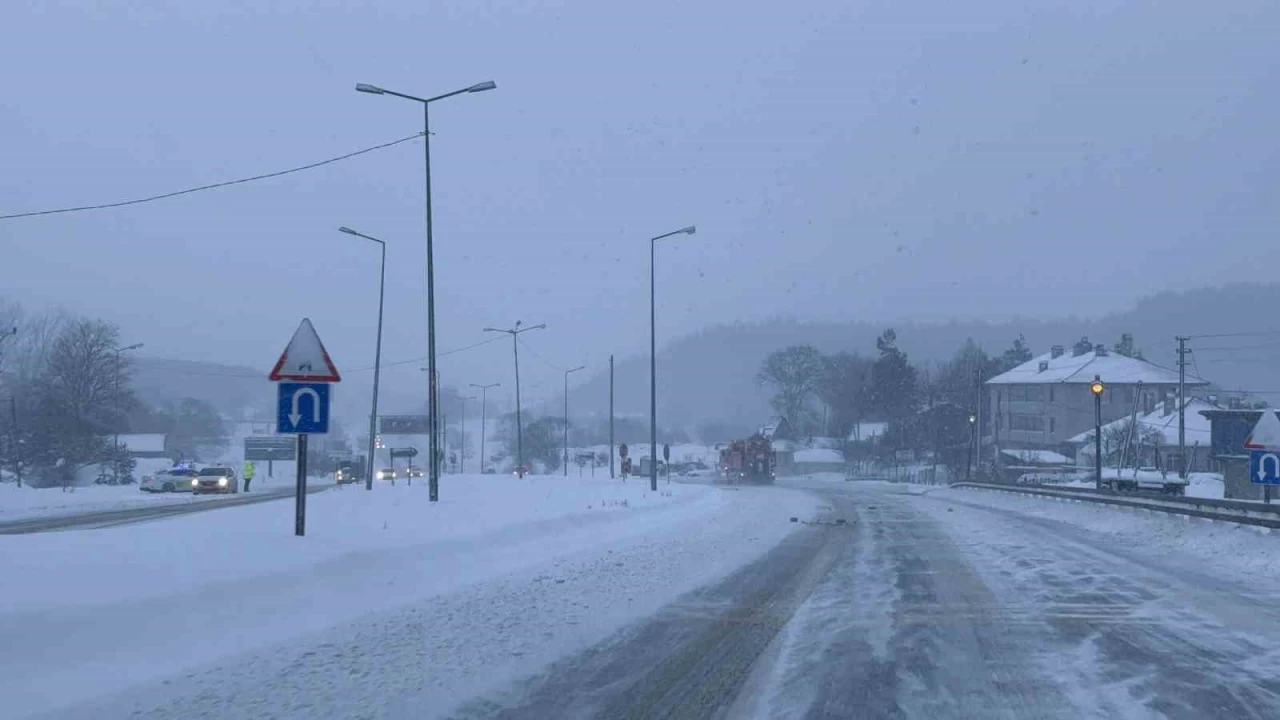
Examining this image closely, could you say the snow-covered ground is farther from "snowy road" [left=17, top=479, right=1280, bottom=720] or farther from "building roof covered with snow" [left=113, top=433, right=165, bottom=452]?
"building roof covered with snow" [left=113, top=433, right=165, bottom=452]

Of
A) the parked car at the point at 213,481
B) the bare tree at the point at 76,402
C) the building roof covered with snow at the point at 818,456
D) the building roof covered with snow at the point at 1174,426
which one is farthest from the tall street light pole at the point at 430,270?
the building roof covered with snow at the point at 818,456

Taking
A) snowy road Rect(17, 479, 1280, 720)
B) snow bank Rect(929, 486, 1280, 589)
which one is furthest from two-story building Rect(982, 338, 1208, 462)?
snowy road Rect(17, 479, 1280, 720)

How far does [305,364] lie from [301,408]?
0.55 metres

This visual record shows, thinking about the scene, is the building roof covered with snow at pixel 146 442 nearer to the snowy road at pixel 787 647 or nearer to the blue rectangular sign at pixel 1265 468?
the snowy road at pixel 787 647

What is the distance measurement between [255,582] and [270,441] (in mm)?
87782

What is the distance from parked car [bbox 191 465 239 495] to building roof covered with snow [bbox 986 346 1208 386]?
72091 millimetres

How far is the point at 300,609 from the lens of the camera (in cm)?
1273

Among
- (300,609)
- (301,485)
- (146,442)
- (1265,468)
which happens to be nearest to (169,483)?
(301,485)

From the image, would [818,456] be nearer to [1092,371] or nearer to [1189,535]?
[1092,371]

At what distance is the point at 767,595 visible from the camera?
1499cm

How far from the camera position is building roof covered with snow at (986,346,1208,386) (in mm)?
104375

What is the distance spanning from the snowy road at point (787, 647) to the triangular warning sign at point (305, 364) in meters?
3.10

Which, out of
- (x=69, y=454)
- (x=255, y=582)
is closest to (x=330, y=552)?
(x=255, y=582)

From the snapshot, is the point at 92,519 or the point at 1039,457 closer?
the point at 92,519
